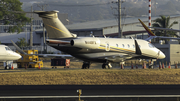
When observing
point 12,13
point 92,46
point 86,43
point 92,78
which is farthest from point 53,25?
point 12,13

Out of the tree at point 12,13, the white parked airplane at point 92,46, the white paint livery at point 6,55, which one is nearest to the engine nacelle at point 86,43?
the white parked airplane at point 92,46

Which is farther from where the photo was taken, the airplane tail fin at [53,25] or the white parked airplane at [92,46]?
the white parked airplane at [92,46]

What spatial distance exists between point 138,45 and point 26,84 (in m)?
15.2

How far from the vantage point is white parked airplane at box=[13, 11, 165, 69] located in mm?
29078

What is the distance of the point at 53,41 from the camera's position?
28.9 metres

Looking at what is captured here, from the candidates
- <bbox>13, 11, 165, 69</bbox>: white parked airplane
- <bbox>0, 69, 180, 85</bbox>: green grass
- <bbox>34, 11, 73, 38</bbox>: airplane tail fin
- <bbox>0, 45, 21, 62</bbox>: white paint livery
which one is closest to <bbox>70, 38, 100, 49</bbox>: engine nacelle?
<bbox>13, 11, 165, 69</bbox>: white parked airplane

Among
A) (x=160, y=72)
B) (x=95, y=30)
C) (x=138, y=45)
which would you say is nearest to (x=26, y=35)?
(x=95, y=30)

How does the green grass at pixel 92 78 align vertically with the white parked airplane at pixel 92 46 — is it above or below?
below

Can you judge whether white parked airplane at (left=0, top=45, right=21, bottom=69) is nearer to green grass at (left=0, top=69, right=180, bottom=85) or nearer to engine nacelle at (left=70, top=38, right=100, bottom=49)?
green grass at (left=0, top=69, right=180, bottom=85)

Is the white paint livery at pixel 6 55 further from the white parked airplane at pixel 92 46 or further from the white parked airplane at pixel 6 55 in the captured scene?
the white parked airplane at pixel 92 46

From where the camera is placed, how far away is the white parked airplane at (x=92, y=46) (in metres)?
29.1

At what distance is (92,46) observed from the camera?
30.7 meters

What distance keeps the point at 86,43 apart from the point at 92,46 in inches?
32.4

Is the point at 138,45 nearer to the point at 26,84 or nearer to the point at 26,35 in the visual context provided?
the point at 26,84
